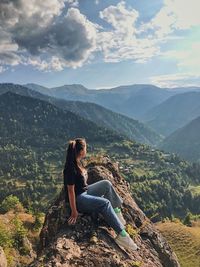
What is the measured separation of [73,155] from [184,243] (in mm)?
88179

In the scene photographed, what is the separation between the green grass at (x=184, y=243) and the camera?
91.4 m

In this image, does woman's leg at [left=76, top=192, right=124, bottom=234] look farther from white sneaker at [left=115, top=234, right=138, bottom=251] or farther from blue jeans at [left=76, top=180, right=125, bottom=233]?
white sneaker at [left=115, top=234, right=138, bottom=251]

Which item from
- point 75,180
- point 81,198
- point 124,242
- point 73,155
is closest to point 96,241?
point 124,242

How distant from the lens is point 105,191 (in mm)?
19578

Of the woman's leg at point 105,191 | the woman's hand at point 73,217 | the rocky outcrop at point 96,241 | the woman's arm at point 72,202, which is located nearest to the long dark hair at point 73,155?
the woman's arm at point 72,202

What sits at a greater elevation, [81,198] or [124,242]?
[81,198]

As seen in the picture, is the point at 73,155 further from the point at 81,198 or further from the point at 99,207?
the point at 99,207

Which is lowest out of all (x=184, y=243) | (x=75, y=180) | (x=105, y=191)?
(x=184, y=243)

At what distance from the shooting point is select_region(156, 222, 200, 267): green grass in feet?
300

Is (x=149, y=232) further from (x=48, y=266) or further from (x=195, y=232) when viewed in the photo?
(x=195, y=232)

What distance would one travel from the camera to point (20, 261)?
169 ft

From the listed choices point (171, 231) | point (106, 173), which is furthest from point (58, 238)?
point (171, 231)

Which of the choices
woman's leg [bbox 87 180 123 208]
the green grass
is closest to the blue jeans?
woman's leg [bbox 87 180 123 208]

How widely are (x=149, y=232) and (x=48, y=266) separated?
9.71m
